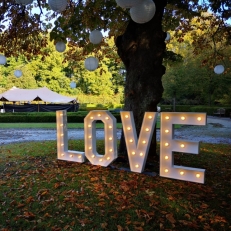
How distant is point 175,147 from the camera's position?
3916 mm

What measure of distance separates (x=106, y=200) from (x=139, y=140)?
124 cm

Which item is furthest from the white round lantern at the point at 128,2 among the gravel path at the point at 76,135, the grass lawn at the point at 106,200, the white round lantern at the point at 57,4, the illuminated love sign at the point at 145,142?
the gravel path at the point at 76,135

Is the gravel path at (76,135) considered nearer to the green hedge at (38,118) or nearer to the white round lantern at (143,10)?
the green hedge at (38,118)

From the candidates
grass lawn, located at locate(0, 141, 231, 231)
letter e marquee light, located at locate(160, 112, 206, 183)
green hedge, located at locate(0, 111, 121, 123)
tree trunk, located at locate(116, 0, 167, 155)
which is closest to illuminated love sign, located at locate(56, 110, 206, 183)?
letter e marquee light, located at locate(160, 112, 206, 183)

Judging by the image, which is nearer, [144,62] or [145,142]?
[145,142]

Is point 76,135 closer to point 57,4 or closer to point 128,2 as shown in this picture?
point 57,4

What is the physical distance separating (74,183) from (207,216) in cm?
206

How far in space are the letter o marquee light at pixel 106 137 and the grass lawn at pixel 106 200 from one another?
183mm

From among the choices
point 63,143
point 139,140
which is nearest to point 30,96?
point 63,143

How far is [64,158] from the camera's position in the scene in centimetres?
516

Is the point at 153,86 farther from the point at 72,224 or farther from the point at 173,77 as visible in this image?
the point at 173,77

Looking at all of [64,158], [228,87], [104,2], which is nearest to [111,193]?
[64,158]

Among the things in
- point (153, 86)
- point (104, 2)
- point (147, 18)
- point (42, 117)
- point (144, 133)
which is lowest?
point (42, 117)

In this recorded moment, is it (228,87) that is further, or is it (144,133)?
(228,87)
